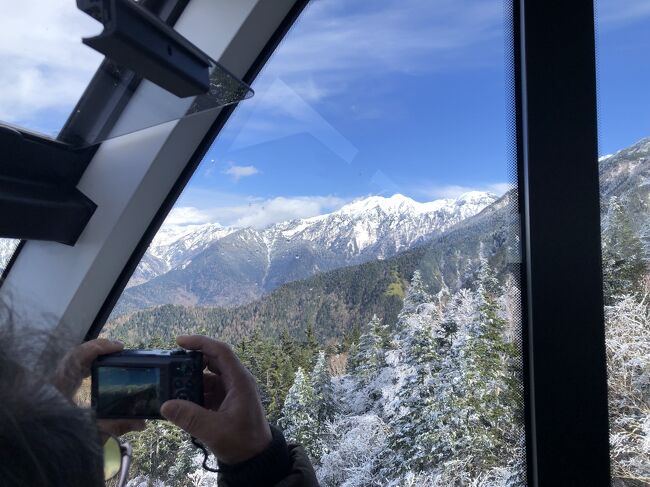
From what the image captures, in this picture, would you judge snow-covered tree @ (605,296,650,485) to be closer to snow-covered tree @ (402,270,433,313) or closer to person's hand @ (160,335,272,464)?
snow-covered tree @ (402,270,433,313)

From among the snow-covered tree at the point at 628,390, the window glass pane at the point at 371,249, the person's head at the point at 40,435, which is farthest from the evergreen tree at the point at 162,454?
the person's head at the point at 40,435

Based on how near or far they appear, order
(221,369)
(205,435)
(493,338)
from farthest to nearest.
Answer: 1. (493,338)
2. (221,369)
3. (205,435)

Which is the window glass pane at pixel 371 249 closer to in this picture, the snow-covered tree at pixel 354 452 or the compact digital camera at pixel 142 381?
the snow-covered tree at pixel 354 452

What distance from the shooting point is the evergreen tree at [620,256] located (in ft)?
4.66

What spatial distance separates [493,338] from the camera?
151 cm

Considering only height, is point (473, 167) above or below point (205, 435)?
above

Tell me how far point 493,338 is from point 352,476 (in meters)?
0.58

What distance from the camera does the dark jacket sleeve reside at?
2.86 ft

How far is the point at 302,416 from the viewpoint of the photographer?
174cm

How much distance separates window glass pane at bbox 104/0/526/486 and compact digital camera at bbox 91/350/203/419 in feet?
2.60

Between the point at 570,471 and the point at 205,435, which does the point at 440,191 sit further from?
the point at 205,435

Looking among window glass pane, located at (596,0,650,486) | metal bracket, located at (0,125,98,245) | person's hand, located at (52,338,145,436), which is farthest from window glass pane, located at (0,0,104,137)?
window glass pane, located at (596,0,650,486)

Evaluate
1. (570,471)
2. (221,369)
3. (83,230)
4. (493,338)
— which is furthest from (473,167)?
(83,230)

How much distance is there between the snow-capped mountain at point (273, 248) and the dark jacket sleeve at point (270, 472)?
0.91 m
